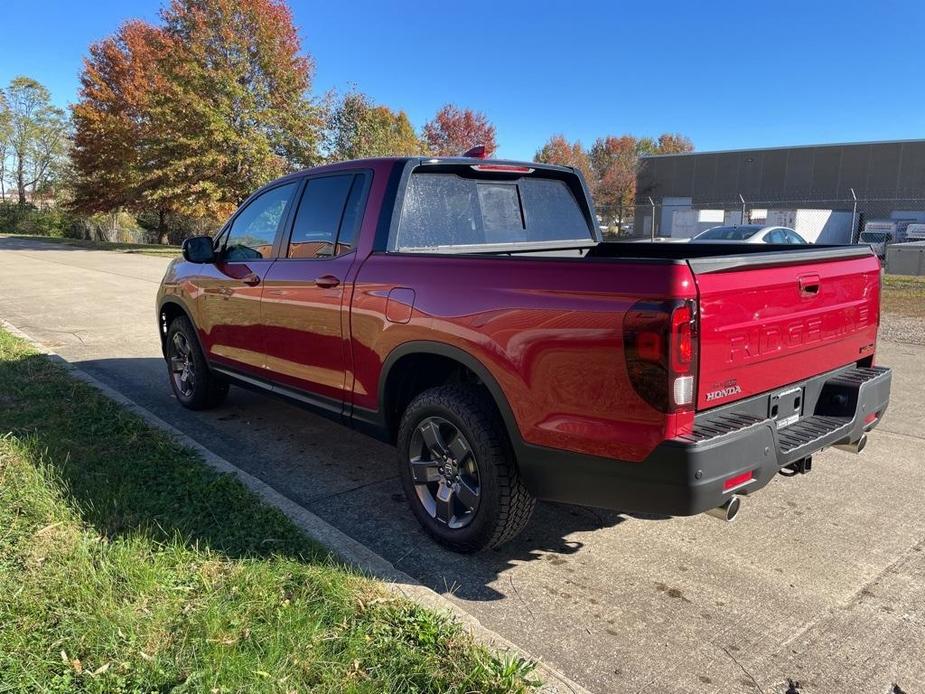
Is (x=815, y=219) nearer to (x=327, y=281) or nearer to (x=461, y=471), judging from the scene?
(x=327, y=281)

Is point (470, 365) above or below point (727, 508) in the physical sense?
above

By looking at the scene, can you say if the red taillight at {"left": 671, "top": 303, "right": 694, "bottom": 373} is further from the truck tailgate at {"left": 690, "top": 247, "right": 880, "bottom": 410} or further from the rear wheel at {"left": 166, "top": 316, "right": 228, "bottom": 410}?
the rear wheel at {"left": 166, "top": 316, "right": 228, "bottom": 410}

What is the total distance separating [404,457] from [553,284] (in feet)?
4.40

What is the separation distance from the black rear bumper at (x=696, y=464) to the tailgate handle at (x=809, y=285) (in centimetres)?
43

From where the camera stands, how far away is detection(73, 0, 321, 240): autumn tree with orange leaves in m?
28.5

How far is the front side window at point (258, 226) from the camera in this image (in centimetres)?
480

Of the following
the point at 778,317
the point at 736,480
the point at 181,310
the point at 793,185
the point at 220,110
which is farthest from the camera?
the point at 793,185

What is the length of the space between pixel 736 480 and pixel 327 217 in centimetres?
280

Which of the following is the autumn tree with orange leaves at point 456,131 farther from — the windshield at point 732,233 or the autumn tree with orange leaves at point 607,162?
the windshield at point 732,233

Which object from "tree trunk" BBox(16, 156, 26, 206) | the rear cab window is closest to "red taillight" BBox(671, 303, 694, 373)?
the rear cab window

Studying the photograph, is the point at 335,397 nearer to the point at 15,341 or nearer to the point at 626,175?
the point at 15,341

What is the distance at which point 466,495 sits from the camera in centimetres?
338

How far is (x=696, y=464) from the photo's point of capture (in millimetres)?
2570

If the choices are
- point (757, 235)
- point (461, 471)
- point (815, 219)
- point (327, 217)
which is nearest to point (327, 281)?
point (327, 217)
